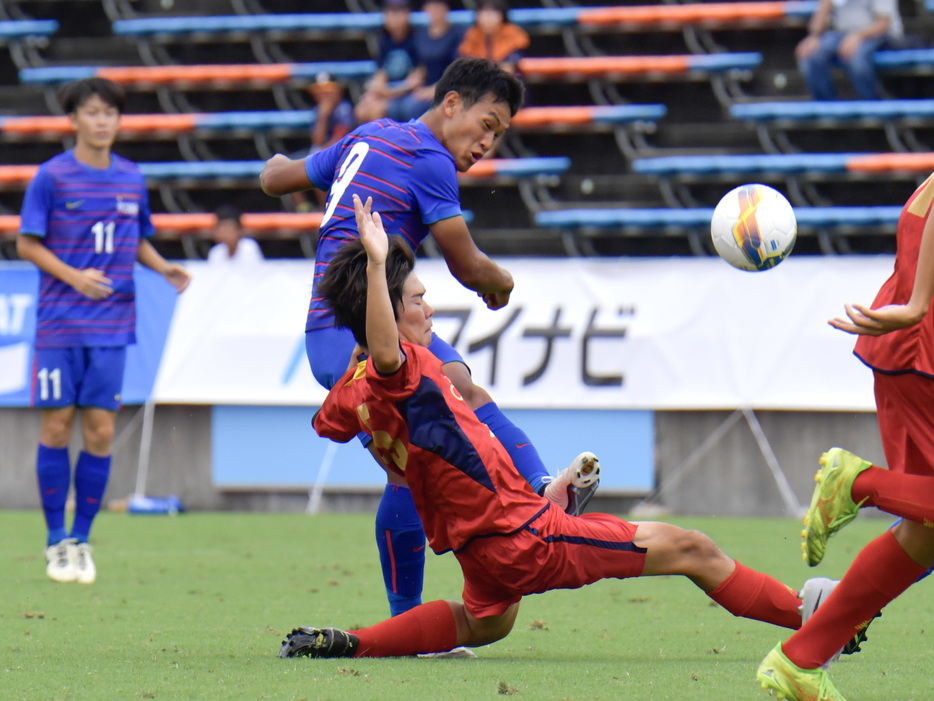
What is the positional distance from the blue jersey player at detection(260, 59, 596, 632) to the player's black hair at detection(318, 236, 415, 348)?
0.36 meters

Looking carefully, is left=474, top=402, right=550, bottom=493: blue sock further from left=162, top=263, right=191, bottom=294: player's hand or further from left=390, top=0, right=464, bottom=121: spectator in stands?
left=390, top=0, right=464, bottom=121: spectator in stands

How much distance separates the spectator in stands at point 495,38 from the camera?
11086 mm

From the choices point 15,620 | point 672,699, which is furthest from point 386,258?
point 15,620

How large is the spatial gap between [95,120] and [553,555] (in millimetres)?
3649

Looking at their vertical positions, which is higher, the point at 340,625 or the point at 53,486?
the point at 53,486

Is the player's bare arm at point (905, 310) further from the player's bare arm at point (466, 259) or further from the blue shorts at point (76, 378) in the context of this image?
the blue shorts at point (76, 378)

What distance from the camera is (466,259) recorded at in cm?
406

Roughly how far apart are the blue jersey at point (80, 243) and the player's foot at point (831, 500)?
154 inches

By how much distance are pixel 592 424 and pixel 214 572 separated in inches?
128

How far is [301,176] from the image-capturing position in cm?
438

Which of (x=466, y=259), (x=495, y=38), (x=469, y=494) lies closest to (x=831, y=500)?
(x=469, y=494)

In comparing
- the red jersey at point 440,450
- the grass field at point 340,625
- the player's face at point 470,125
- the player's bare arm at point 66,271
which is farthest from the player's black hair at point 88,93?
the red jersey at point 440,450

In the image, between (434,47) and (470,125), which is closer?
(470,125)

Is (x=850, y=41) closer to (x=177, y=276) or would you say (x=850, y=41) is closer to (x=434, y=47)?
(x=434, y=47)
